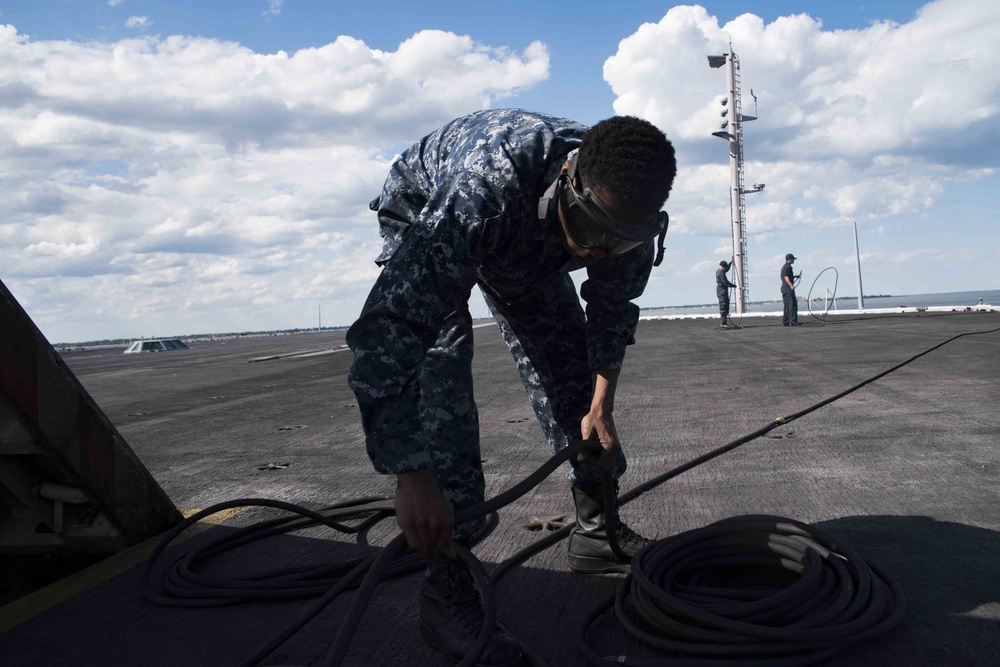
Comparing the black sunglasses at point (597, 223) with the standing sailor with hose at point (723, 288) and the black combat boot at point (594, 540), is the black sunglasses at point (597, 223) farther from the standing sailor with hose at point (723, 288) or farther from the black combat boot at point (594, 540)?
the standing sailor with hose at point (723, 288)

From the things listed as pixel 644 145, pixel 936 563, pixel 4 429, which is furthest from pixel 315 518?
pixel 936 563

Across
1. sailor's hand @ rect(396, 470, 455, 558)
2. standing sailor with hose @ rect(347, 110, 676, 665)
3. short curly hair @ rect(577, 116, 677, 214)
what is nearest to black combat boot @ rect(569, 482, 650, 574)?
standing sailor with hose @ rect(347, 110, 676, 665)

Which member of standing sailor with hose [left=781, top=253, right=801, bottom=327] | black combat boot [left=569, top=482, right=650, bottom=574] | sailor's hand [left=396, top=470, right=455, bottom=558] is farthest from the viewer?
standing sailor with hose [left=781, top=253, right=801, bottom=327]

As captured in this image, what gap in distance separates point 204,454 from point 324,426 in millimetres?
1221

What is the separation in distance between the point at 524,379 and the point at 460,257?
1075mm

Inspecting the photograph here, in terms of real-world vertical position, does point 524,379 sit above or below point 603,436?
above

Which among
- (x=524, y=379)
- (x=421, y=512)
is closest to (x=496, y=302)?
(x=524, y=379)

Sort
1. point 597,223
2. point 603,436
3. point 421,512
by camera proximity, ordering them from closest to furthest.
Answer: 1. point 421,512
2. point 597,223
3. point 603,436

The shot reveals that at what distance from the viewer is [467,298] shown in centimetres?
222

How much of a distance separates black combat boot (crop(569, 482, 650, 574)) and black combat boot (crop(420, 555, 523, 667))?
523 mm

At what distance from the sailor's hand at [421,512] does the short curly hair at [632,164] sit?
2.90 feet

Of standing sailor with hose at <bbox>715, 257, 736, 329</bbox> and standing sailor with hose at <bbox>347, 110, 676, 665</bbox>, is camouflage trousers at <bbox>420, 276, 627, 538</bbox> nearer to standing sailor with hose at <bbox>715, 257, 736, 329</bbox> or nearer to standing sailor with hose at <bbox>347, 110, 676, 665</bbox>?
standing sailor with hose at <bbox>347, 110, 676, 665</bbox>

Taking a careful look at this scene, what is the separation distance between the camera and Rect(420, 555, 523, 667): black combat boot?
1.95m

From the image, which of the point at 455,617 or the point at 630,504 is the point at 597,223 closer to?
the point at 455,617
